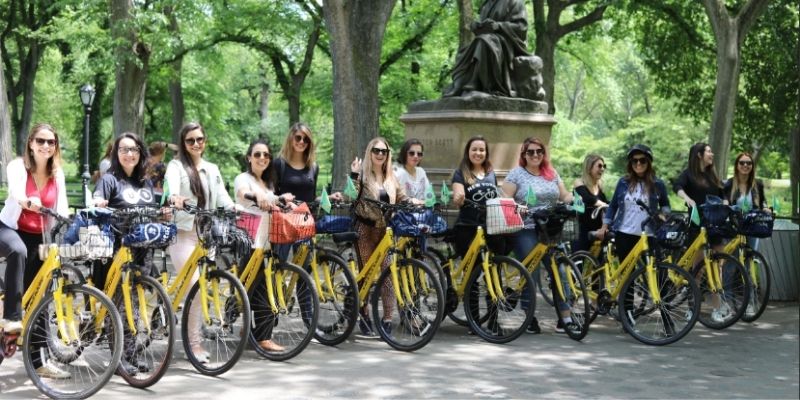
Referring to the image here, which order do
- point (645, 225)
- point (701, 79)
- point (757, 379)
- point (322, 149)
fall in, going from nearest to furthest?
point (757, 379)
point (645, 225)
point (701, 79)
point (322, 149)

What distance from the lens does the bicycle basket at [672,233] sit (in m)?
9.20

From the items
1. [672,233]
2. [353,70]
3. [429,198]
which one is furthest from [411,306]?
[353,70]

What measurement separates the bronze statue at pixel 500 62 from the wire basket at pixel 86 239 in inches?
360

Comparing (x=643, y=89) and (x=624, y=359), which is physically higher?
(x=643, y=89)

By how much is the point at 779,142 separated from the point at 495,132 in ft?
72.6

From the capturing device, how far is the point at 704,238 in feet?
32.2

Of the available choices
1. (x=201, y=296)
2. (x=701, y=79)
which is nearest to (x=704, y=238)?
(x=201, y=296)

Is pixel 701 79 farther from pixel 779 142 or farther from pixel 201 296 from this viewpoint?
pixel 201 296

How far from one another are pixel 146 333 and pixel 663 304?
4220mm

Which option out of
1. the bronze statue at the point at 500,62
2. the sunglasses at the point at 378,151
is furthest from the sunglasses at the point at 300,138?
the bronze statue at the point at 500,62

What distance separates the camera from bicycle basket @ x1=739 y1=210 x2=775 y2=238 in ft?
33.4

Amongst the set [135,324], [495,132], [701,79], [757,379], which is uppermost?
[701,79]

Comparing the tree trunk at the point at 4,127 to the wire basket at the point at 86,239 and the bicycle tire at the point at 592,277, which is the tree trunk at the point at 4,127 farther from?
the wire basket at the point at 86,239

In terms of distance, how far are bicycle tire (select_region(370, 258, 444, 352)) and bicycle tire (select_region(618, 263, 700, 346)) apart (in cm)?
176
